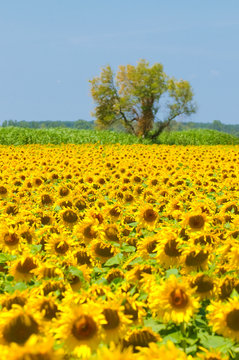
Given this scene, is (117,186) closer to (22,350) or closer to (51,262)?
(51,262)

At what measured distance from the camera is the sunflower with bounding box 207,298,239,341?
347cm

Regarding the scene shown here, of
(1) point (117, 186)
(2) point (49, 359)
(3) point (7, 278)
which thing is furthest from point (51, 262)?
(1) point (117, 186)

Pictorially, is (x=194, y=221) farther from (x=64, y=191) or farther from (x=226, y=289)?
(x=64, y=191)

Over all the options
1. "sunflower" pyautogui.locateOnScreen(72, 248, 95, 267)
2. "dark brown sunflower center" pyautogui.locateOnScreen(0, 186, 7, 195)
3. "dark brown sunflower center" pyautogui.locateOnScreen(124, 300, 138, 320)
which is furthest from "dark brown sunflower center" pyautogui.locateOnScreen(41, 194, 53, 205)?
"dark brown sunflower center" pyautogui.locateOnScreen(124, 300, 138, 320)

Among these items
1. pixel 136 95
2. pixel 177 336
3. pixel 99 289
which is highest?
pixel 136 95

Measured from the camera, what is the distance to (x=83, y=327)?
119 inches

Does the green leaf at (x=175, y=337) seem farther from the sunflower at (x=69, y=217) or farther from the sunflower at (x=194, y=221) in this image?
the sunflower at (x=69, y=217)

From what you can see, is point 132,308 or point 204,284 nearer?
point 132,308

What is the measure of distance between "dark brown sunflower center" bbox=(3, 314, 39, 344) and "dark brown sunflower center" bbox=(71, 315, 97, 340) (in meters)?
0.25

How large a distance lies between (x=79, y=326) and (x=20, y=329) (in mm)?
370

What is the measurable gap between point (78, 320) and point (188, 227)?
3122 millimetres

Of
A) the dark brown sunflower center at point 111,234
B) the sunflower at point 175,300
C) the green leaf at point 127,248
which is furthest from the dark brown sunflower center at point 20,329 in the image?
the dark brown sunflower center at point 111,234

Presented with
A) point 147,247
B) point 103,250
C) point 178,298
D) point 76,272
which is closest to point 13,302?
point 76,272

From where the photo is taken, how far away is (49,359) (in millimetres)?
2436
